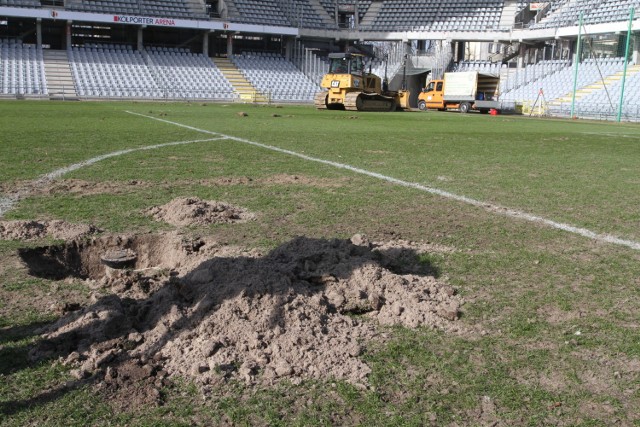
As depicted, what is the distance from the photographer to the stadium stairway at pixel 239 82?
136 feet

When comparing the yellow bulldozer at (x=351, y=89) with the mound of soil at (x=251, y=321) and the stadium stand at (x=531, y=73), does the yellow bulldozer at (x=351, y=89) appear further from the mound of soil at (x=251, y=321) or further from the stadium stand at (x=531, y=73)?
the mound of soil at (x=251, y=321)

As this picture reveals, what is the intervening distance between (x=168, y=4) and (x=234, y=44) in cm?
609

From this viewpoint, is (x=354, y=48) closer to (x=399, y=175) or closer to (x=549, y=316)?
(x=399, y=175)

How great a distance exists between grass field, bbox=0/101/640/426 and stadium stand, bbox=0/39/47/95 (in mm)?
26884

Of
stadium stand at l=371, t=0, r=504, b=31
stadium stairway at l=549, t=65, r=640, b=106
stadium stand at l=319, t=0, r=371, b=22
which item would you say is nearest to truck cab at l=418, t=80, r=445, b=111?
stadium stairway at l=549, t=65, r=640, b=106

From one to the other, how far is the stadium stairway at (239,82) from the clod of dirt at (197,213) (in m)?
35.4

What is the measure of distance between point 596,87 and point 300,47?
23754mm

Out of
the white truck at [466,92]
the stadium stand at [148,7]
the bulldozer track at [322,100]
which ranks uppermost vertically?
the stadium stand at [148,7]

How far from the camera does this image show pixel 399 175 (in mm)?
8648

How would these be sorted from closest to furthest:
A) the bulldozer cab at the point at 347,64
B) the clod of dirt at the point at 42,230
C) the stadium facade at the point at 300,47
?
the clod of dirt at the point at 42,230, the bulldozer cab at the point at 347,64, the stadium facade at the point at 300,47


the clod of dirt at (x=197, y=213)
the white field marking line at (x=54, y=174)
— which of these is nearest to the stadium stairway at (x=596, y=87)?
the white field marking line at (x=54, y=174)

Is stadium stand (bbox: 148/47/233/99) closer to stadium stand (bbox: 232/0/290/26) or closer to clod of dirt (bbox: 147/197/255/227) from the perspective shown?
stadium stand (bbox: 232/0/290/26)

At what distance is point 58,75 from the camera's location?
38188 millimetres

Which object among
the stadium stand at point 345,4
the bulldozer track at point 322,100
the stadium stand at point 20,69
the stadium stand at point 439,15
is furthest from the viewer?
the stadium stand at point 345,4
